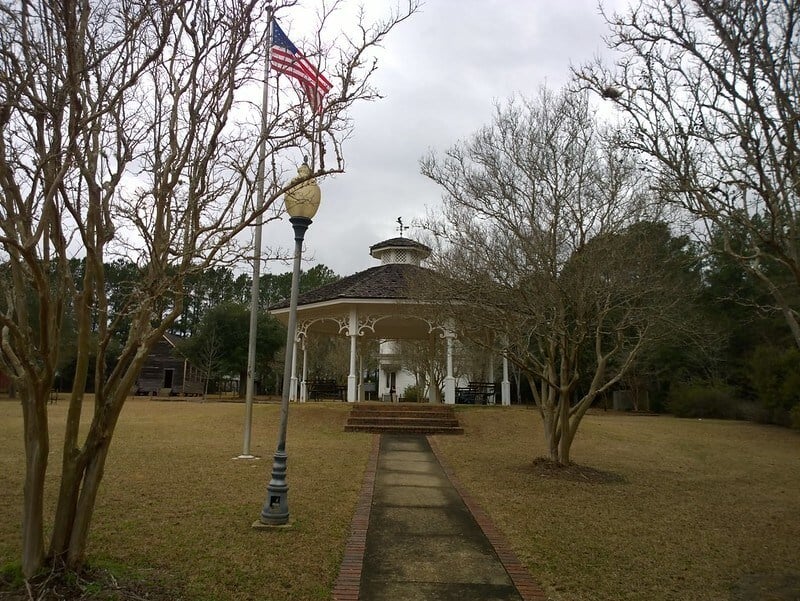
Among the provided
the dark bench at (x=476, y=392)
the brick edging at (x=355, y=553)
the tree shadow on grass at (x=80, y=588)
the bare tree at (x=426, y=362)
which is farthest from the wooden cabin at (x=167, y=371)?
the tree shadow on grass at (x=80, y=588)

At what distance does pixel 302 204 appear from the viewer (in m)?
7.00

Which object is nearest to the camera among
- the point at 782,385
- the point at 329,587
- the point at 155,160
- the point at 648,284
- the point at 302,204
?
the point at 329,587

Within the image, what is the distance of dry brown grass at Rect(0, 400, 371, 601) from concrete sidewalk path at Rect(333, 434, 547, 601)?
260 millimetres

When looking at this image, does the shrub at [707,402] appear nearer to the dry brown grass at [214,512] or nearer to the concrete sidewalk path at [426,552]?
the dry brown grass at [214,512]

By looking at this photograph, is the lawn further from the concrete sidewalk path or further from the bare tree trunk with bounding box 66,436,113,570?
the bare tree trunk with bounding box 66,436,113,570

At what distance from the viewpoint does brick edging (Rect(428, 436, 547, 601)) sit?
15.6 feet

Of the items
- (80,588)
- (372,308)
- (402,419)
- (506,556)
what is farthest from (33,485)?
(372,308)

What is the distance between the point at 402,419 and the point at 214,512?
9.94 m

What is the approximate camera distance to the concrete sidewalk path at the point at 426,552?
4.76m

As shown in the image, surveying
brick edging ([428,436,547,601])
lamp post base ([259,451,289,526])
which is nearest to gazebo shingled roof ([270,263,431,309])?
brick edging ([428,436,547,601])

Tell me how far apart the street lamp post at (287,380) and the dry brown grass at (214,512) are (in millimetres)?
239

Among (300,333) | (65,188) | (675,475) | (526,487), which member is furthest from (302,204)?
(300,333)

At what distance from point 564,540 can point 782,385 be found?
19.2m

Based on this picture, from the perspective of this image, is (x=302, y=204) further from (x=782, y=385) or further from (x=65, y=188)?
(x=782, y=385)
